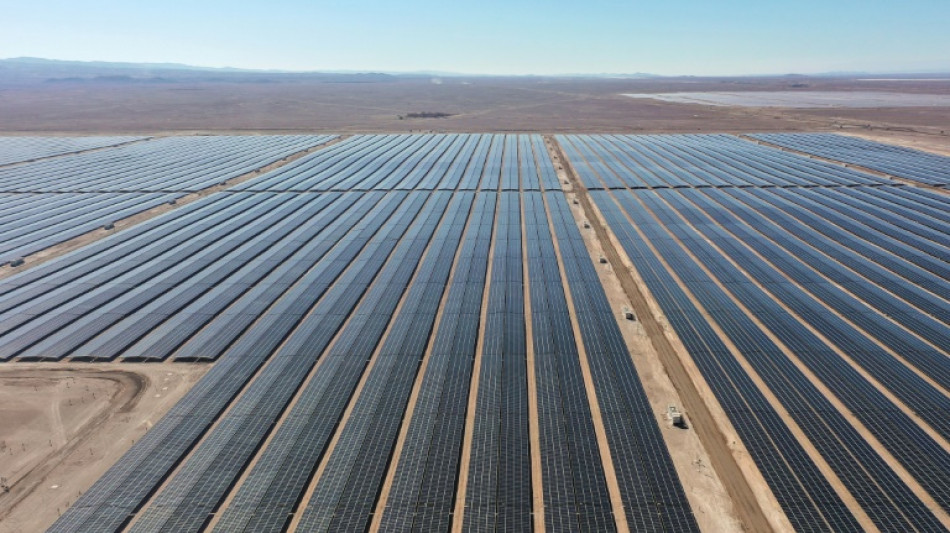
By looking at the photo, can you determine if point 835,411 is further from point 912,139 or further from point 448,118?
point 448,118

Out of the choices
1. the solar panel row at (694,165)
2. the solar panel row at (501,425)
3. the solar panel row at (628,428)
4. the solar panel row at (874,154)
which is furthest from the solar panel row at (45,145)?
the solar panel row at (874,154)

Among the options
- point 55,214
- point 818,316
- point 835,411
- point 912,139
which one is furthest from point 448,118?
point 835,411

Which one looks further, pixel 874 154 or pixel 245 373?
pixel 874 154

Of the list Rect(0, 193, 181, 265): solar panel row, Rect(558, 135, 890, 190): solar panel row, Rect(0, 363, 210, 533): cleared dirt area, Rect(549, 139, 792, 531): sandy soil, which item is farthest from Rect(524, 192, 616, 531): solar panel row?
Rect(0, 193, 181, 265): solar panel row

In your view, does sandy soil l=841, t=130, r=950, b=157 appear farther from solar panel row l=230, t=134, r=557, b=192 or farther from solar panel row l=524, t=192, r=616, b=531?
solar panel row l=524, t=192, r=616, b=531

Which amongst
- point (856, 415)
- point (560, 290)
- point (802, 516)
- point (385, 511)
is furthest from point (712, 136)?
point (385, 511)

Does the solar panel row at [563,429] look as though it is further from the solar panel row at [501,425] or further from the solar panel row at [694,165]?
the solar panel row at [694,165]
